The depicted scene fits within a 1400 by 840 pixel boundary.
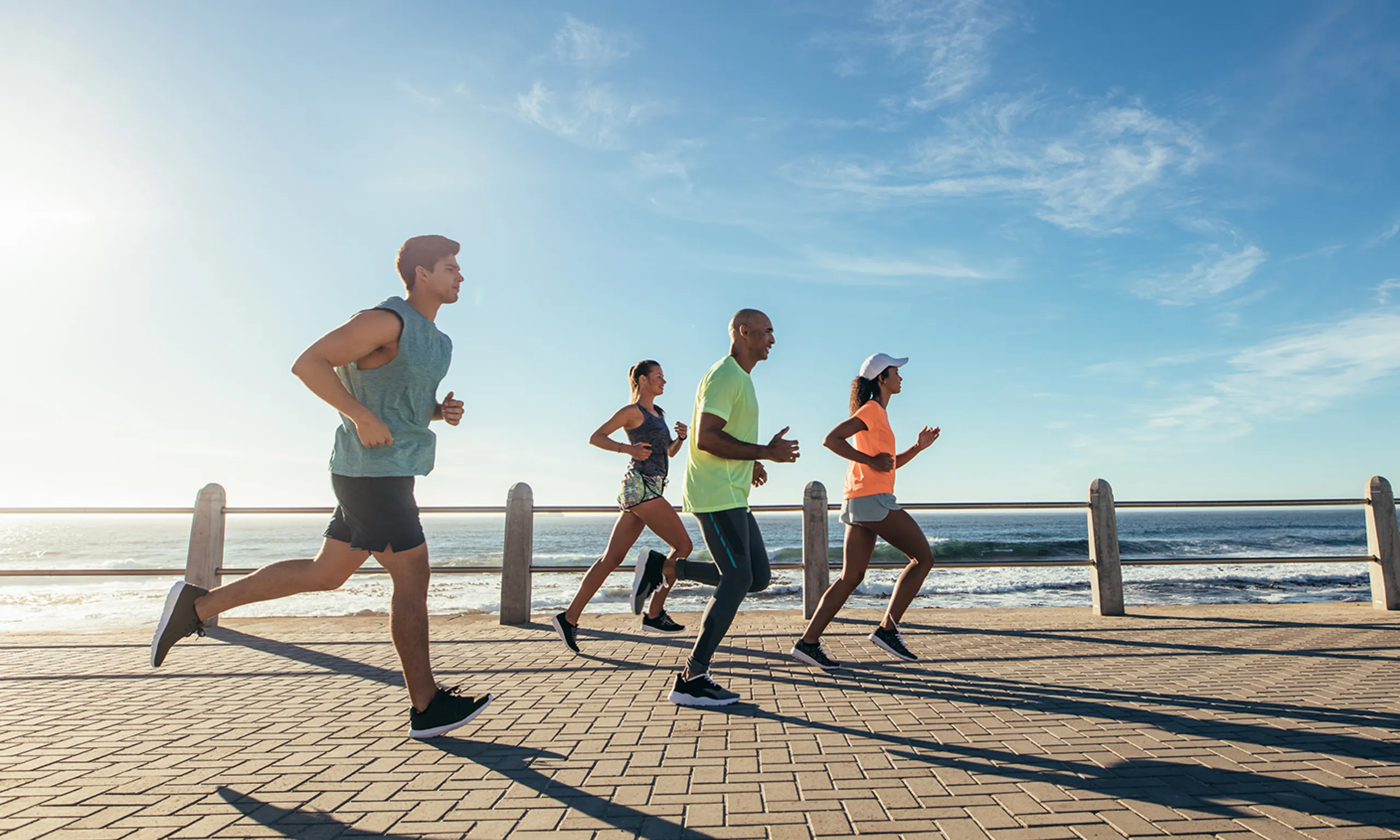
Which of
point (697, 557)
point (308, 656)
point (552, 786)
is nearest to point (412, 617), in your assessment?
point (552, 786)

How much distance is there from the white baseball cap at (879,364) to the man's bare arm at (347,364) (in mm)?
3146

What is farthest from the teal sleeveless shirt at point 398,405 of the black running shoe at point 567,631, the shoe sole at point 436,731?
the black running shoe at point 567,631

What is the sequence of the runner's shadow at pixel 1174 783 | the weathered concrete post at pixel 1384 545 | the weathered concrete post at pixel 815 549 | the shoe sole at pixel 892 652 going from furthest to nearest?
1. the weathered concrete post at pixel 1384 545
2. the weathered concrete post at pixel 815 549
3. the shoe sole at pixel 892 652
4. the runner's shadow at pixel 1174 783

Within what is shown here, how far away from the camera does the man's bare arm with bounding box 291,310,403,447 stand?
2867 millimetres

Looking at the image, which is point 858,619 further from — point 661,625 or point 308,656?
point 308,656

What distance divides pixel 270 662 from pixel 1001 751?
4664 mm

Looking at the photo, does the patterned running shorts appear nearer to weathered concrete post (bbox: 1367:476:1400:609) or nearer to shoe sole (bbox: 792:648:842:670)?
shoe sole (bbox: 792:648:842:670)

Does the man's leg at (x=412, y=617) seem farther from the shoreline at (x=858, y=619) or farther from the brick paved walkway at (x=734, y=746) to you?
the shoreline at (x=858, y=619)

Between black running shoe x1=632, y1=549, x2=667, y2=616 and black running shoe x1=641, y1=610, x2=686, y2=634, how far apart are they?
0.65 meters

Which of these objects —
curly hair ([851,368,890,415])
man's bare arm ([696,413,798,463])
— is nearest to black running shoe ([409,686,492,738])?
man's bare arm ([696,413,798,463])

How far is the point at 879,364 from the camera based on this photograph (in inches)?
204

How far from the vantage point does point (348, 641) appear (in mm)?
6168

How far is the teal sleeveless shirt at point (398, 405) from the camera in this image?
10.2 feet

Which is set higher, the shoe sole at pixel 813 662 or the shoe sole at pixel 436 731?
the shoe sole at pixel 436 731
